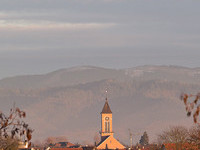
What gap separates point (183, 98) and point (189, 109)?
418 millimetres

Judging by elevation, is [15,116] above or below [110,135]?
below


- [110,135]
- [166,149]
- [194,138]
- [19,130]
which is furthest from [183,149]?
[110,135]

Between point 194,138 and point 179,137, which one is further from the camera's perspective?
point 179,137

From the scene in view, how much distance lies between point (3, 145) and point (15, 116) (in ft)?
170

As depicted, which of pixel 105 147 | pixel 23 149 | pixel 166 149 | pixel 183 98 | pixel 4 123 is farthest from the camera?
pixel 105 147

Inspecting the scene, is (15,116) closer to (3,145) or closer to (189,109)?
(189,109)

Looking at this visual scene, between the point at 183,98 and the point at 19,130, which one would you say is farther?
the point at 19,130

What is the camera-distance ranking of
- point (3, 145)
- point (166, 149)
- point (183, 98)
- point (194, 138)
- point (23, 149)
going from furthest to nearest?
point (23, 149), point (166, 149), point (3, 145), point (194, 138), point (183, 98)

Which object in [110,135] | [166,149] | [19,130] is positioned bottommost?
[19,130]

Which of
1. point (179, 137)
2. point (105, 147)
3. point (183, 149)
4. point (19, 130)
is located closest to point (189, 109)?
point (19, 130)

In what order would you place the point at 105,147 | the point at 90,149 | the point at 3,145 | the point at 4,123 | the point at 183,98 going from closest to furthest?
1. the point at 183,98
2. the point at 4,123
3. the point at 3,145
4. the point at 90,149
5. the point at 105,147

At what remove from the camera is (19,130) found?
2256cm

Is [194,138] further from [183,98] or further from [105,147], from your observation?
[105,147]

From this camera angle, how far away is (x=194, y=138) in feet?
196
